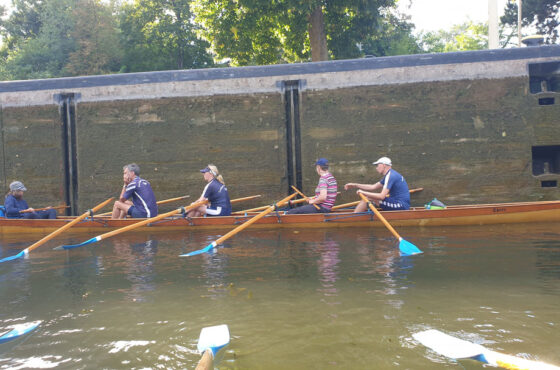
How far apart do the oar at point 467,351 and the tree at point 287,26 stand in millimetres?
16718

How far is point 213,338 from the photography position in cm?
305

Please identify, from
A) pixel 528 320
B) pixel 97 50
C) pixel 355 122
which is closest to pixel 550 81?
pixel 355 122

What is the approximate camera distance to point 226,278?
17.0 feet

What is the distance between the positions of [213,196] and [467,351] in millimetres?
7053

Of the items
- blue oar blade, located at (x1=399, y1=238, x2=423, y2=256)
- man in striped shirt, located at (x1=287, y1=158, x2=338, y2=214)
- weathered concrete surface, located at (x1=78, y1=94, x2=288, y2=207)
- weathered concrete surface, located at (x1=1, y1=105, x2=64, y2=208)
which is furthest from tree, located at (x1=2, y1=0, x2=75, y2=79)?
blue oar blade, located at (x1=399, y1=238, x2=423, y2=256)

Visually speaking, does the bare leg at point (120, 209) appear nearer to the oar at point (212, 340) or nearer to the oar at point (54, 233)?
the oar at point (54, 233)

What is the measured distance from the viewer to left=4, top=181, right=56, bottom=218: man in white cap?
10.4 meters

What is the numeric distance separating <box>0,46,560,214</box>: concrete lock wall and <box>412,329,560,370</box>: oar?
8.15m

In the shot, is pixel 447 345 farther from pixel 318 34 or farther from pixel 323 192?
pixel 318 34

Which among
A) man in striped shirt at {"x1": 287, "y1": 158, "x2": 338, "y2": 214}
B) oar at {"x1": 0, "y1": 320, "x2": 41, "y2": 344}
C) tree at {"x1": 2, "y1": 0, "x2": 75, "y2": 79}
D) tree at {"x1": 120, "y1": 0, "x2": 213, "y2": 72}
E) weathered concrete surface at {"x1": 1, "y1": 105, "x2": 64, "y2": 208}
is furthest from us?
tree at {"x1": 120, "y1": 0, "x2": 213, "y2": 72}

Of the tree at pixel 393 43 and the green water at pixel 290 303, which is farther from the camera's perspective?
the tree at pixel 393 43

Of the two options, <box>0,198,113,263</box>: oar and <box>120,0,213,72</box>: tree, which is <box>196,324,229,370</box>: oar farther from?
<box>120,0,213,72</box>: tree

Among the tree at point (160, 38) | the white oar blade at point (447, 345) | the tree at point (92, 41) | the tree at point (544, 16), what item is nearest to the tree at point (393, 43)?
the tree at point (544, 16)

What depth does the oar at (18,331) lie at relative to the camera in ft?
11.1
